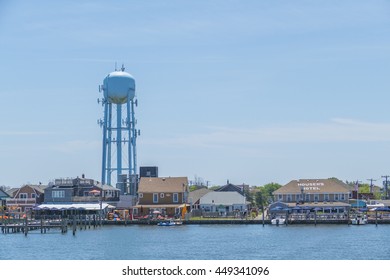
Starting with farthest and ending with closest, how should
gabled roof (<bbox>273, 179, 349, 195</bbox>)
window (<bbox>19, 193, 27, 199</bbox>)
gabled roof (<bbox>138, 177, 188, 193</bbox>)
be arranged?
window (<bbox>19, 193, 27, 199</bbox>) < gabled roof (<bbox>138, 177, 188, 193</bbox>) < gabled roof (<bbox>273, 179, 349, 195</bbox>)

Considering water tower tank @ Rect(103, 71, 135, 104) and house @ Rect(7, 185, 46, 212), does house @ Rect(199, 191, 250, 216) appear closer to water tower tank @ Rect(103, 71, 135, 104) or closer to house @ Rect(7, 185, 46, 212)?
water tower tank @ Rect(103, 71, 135, 104)

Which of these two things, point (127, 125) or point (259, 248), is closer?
point (259, 248)

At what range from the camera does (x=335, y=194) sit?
11244 centimetres

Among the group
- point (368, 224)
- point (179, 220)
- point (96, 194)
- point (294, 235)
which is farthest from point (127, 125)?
point (294, 235)

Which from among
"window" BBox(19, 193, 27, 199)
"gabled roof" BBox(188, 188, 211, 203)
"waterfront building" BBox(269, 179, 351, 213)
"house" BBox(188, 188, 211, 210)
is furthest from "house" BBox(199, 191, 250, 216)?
"window" BBox(19, 193, 27, 199)

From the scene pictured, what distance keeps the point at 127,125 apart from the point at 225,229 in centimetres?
3407

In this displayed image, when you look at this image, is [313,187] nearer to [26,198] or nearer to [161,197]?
[161,197]

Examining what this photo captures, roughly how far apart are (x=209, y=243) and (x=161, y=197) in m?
46.1

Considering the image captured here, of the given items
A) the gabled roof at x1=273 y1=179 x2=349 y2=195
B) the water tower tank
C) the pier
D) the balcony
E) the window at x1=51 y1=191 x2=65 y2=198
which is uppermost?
the water tower tank

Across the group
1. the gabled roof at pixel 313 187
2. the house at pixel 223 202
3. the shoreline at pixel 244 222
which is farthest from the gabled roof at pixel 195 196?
the shoreline at pixel 244 222

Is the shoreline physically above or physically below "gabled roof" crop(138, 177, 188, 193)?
below

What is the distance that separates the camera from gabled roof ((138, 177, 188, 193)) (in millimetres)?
114562

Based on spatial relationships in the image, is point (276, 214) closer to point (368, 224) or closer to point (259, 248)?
point (368, 224)
